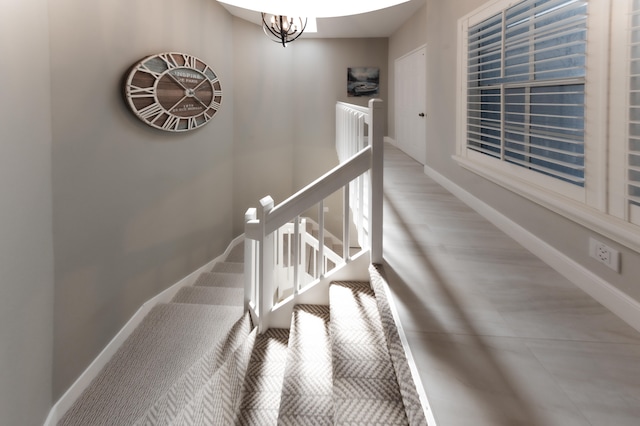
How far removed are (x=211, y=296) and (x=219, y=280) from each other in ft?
2.03

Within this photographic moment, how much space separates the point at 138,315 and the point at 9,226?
1946 mm

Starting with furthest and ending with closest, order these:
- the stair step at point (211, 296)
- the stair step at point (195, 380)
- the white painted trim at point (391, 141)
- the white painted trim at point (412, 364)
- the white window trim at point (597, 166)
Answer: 1. the white painted trim at point (391, 141)
2. the stair step at point (211, 296)
3. the stair step at point (195, 380)
4. the white window trim at point (597, 166)
5. the white painted trim at point (412, 364)

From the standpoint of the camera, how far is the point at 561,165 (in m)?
2.47

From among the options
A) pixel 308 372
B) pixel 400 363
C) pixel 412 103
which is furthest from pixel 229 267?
pixel 400 363

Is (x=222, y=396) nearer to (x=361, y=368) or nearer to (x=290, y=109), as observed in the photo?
(x=361, y=368)

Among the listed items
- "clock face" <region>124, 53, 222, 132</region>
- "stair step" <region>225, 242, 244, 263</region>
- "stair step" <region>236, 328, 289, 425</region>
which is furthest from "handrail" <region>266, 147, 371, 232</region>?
"stair step" <region>225, 242, 244, 263</region>

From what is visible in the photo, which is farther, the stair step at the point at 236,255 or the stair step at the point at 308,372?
the stair step at the point at 236,255

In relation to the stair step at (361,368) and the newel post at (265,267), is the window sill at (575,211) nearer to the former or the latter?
the stair step at (361,368)

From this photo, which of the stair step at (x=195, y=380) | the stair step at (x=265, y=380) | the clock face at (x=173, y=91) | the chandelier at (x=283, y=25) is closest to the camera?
the stair step at (x=265, y=380)

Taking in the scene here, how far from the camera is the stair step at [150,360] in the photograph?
295 cm

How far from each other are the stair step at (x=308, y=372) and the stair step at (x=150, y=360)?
1.12 meters

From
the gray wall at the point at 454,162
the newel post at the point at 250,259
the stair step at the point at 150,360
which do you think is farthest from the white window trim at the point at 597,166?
the stair step at the point at 150,360

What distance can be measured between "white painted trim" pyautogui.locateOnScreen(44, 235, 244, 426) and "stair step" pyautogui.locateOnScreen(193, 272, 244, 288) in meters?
0.18

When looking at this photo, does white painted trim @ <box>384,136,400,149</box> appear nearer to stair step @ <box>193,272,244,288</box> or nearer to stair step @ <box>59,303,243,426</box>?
stair step @ <box>193,272,244,288</box>
